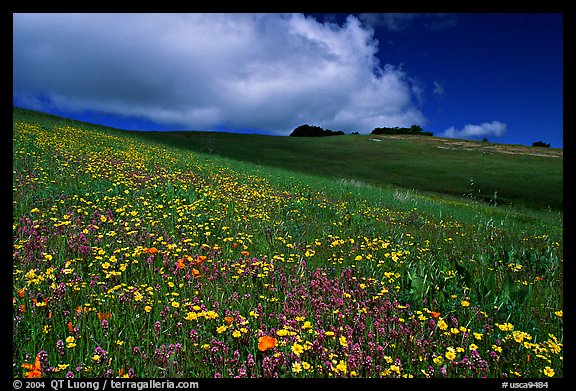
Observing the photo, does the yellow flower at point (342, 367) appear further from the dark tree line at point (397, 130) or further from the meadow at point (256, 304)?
the dark tree line at point (397, 130)

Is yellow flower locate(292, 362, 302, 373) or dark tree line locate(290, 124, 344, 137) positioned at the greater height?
dark tree line locate(290, 124, 344, 137)

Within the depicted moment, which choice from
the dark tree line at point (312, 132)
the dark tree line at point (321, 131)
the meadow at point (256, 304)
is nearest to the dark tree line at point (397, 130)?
the dark tree line at point (321, 131)

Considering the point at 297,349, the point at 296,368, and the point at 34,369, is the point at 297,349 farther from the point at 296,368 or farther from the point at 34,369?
the point at 34,369

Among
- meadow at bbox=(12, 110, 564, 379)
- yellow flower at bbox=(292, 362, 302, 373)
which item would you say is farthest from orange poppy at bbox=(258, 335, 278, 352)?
yellow flower at bbox=(292, 362, 302, 373)

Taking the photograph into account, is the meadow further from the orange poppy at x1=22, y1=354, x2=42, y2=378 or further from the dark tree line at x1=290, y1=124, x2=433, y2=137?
the dark tree line at x1=290, y1=124, x2=433, y2=137

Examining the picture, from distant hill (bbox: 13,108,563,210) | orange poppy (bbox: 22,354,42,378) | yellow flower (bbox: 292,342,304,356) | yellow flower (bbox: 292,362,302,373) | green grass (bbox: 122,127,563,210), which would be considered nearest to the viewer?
orange poppy (bbox: 22,354,42,378)

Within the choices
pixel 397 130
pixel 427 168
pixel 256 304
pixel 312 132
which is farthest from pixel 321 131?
pixel 256 304

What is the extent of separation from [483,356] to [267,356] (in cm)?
201

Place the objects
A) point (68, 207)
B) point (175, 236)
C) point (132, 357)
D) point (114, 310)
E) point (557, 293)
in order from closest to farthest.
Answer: point (132, 357), point (114, 310), point (557, 293), point (175, 236), point (68, 207)

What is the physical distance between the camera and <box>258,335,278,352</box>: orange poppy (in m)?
2.60
